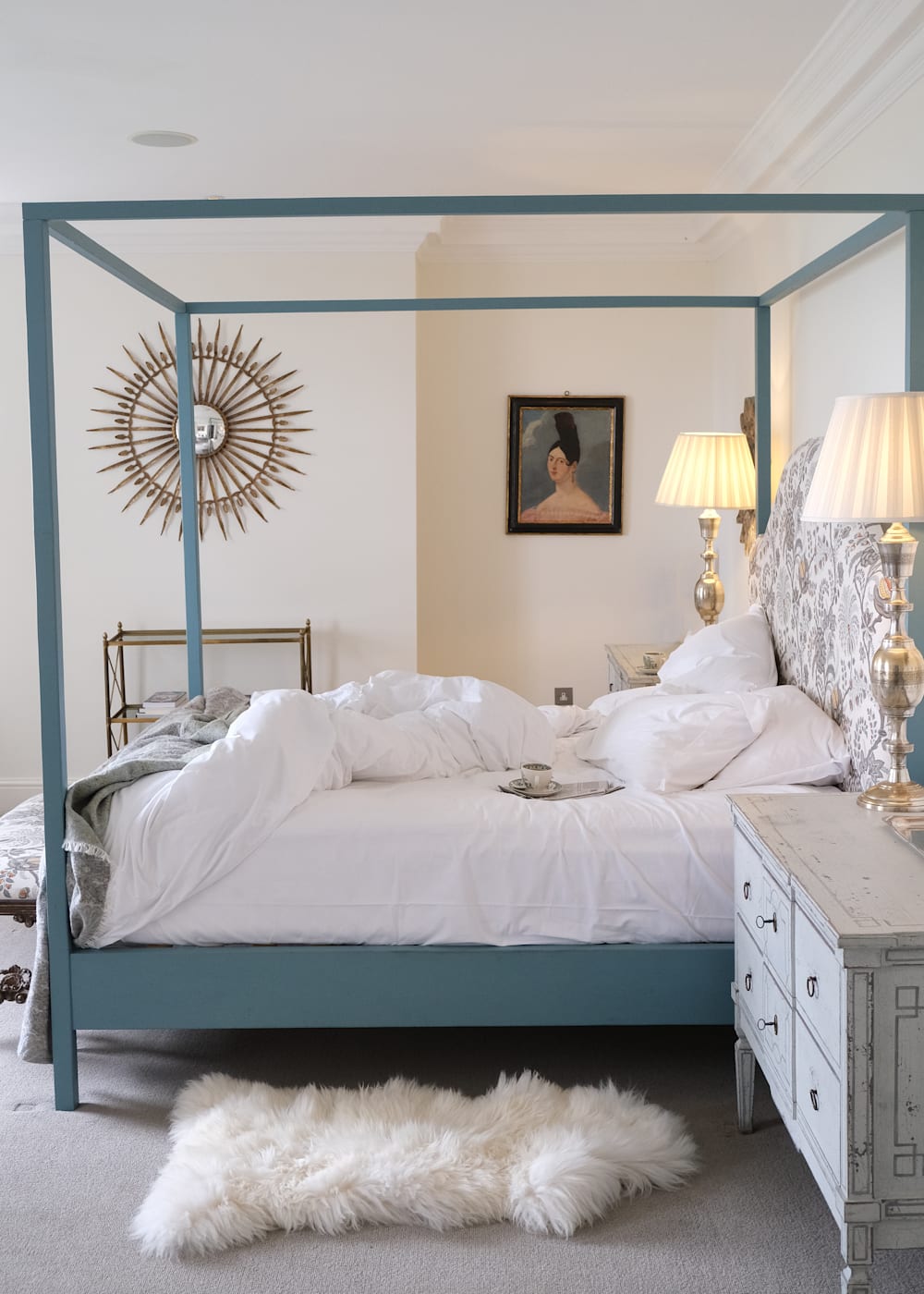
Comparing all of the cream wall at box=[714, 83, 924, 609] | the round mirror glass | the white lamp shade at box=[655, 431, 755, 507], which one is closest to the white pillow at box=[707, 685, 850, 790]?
the cream wall at box=[714, 83, 924, 609]

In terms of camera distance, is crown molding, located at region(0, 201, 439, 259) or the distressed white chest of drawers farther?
crown molding, located at region(0, 201, 439, 259)

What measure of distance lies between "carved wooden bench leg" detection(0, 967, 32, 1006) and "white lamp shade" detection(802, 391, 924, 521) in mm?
2261

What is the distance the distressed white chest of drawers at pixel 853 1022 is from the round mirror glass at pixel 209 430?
12.4 ft

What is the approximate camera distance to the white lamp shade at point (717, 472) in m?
4.33

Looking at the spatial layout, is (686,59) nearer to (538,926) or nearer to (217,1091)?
(538,926)

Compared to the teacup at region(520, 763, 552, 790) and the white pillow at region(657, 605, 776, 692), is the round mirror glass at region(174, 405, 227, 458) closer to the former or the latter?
the white pillow at region(657, 605, 776, 692)

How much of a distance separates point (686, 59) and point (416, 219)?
1997 millimetres

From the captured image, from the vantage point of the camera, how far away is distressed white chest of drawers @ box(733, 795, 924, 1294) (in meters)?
1.78

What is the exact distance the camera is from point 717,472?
14.2ft

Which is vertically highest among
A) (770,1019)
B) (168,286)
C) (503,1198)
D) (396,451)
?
(168,286)

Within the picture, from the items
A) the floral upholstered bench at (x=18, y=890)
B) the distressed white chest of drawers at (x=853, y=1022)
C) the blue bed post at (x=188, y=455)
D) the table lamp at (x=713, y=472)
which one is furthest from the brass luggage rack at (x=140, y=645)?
the distressed white chest of drawers at (x=853, y=1022)

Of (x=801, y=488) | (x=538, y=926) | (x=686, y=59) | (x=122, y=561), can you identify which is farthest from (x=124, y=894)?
(x=122, y=561)

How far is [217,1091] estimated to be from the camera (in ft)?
8.63

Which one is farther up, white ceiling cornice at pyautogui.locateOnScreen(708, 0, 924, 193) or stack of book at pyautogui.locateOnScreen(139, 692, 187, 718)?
white ceiling cornice at pyautogui.locateOnScreen(708, 0, 924, 193)
